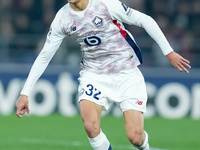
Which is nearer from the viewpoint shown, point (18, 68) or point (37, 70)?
point (37, 70)

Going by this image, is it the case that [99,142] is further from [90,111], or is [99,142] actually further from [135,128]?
[135,128]

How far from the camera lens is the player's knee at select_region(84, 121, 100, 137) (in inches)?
264

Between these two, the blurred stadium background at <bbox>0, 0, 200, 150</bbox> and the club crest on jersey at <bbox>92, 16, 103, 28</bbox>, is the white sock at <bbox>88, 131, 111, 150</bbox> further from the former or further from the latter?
the blurred stadium background at <bbox>0, 0, 200, 150</bbox>

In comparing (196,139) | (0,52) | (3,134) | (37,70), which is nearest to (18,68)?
(0,52)

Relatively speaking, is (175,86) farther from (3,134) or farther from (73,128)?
(3,134)

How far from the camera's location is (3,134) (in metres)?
10.7

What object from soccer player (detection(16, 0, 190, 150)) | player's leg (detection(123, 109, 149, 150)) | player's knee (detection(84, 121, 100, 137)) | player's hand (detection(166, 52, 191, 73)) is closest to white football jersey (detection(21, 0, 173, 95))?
soccer player (detection(16, 0, 190, 150))

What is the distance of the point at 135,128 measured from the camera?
7016 mm

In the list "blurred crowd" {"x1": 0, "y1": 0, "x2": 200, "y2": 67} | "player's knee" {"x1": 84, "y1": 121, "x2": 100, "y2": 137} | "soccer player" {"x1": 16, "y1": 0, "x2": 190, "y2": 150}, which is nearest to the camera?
"player's knee" {"x1": 84, "y1": 121, "x2": 100, "y2": 137}

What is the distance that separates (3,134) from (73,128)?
141 cm

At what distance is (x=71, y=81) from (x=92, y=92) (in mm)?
6948

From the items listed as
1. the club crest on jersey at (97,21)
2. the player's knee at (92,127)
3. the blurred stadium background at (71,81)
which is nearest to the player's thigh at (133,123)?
the player's knee at (92,127)

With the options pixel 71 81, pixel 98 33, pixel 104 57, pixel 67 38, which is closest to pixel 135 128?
pixel 104 57

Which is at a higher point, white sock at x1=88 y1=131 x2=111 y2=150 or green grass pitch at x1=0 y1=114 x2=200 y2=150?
white sock at x1=88 y1=131 x2=111 y2=150
